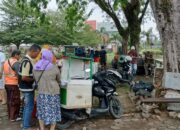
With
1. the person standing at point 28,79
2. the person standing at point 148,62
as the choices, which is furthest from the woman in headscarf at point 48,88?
the person standing at point 148,62

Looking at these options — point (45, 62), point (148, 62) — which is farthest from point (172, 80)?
point (148, 62)

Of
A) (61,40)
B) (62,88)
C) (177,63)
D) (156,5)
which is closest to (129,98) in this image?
(177,63)

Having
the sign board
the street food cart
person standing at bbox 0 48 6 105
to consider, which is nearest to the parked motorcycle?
the sign board

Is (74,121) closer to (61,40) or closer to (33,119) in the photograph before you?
(33,119)

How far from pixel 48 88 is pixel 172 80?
3590mm

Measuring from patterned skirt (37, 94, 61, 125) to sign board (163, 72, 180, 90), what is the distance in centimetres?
331

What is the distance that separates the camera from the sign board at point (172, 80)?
8.72 metres

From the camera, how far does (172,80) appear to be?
880 cm

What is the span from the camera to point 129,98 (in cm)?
1111

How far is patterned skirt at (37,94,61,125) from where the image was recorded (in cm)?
670

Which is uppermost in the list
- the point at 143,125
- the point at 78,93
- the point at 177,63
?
the point at 177,63

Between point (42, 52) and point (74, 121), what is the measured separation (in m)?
1.96

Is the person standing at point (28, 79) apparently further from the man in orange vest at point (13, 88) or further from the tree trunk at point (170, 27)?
the tree trunk at point (170, 27)

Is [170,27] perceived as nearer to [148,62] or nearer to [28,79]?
[28,79]
